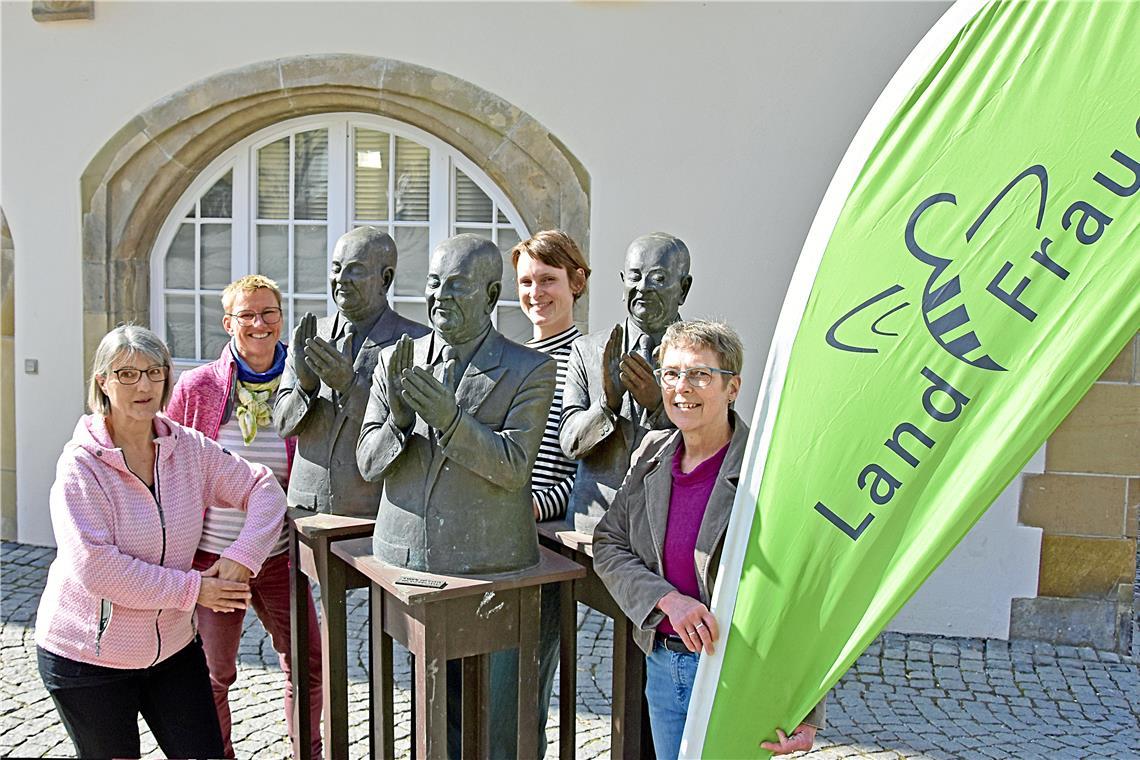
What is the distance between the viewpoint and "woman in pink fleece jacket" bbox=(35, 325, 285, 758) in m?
2.94

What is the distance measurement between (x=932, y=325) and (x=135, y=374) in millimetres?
1944

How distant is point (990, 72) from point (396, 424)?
1491mm

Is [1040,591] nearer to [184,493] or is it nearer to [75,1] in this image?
[184,493]

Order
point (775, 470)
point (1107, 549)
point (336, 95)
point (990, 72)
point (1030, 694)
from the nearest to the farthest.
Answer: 1. point (990, 72)
2. point (775, 470)
3. point (1030, 694)
4. point (1107, 549)
5. point (336, 95)

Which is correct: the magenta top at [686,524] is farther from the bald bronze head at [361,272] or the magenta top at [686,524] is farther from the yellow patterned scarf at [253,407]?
the yellow patterned scarf at [253,407]

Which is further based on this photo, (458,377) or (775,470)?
(458,377)

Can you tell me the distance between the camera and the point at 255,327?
144 inches

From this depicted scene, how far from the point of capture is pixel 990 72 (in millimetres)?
2172

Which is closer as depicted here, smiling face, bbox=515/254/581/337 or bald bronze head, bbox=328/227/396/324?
bald bronze head, bbox=328/227/396/324

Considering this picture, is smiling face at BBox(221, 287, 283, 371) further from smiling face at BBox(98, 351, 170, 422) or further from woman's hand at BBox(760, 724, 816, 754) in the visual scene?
woman's hand at BBox(760, 724, 816, 754)

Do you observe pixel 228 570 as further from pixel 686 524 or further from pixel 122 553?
pixel 686 524

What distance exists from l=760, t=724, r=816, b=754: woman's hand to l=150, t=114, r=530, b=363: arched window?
418 cm

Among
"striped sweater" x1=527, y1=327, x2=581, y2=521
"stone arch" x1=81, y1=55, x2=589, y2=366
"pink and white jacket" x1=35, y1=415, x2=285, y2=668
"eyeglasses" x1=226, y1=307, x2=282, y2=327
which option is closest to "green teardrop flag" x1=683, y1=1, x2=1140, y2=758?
"striped sweater" x1=527, y1=327, x2=581, y2=521

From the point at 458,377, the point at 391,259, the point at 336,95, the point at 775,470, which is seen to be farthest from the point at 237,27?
the point at 775,470
